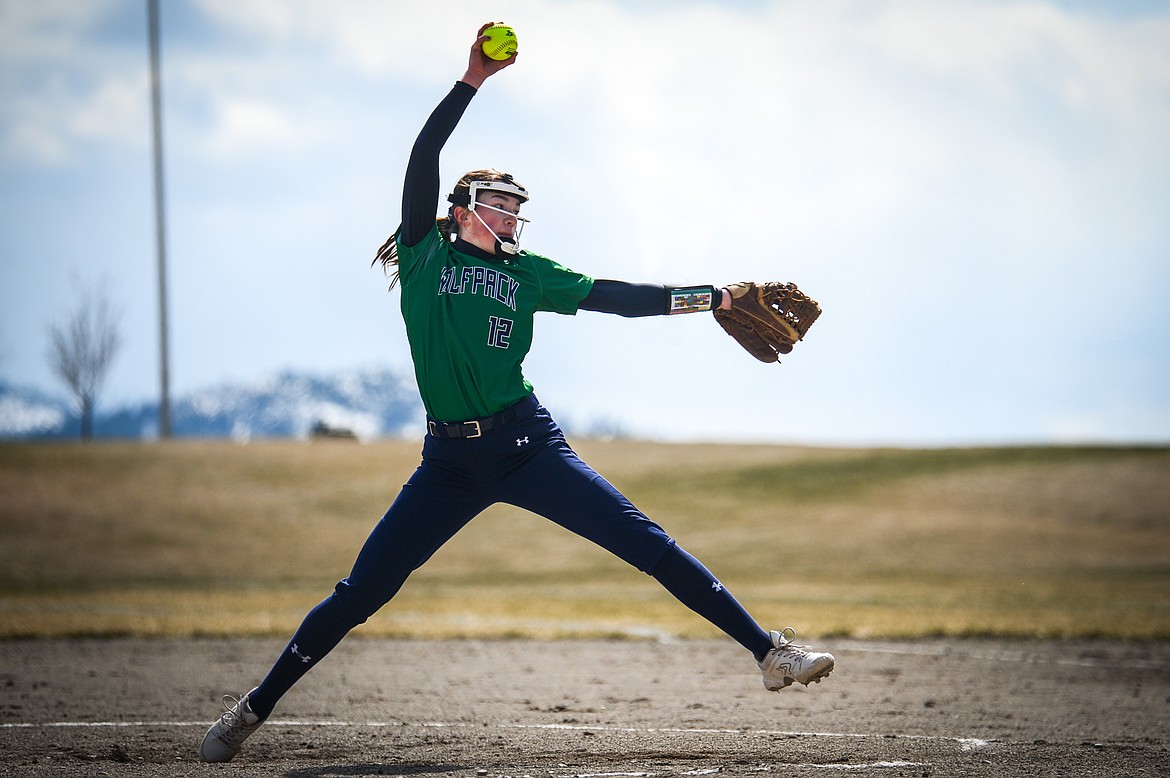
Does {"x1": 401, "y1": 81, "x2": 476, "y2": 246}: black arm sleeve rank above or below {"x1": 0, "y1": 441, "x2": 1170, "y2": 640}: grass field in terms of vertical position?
above

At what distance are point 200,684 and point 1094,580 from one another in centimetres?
2249

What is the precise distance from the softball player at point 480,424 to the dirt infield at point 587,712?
1.98 ft

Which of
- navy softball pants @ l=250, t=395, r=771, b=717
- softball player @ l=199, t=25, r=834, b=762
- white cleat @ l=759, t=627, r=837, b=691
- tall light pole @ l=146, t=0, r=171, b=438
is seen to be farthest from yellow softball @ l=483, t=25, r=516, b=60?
tall light pole @ l=146, t=0, r=171, b=438

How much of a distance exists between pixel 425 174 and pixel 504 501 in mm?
1536

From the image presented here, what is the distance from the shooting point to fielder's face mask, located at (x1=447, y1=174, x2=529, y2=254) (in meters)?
5.59

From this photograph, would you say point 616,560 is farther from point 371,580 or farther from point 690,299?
point 371,580

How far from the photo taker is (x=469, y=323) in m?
5.33

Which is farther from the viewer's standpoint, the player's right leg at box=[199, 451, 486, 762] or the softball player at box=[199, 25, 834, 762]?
the player's right leg at box=[199, 451, 486, 762]

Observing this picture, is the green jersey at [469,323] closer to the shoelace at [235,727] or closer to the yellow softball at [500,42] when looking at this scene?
the yellow softball at [500,42]

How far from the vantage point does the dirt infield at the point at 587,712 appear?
18.2 ft

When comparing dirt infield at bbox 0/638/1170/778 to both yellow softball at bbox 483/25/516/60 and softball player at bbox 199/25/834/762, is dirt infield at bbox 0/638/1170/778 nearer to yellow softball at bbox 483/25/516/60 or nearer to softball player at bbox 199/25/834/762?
softball player at bbox 199/25/834/762

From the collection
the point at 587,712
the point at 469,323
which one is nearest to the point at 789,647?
the point at 469,323

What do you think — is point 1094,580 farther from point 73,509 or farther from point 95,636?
point 73,509

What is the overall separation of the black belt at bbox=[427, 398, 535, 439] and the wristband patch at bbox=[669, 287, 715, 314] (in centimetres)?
90
